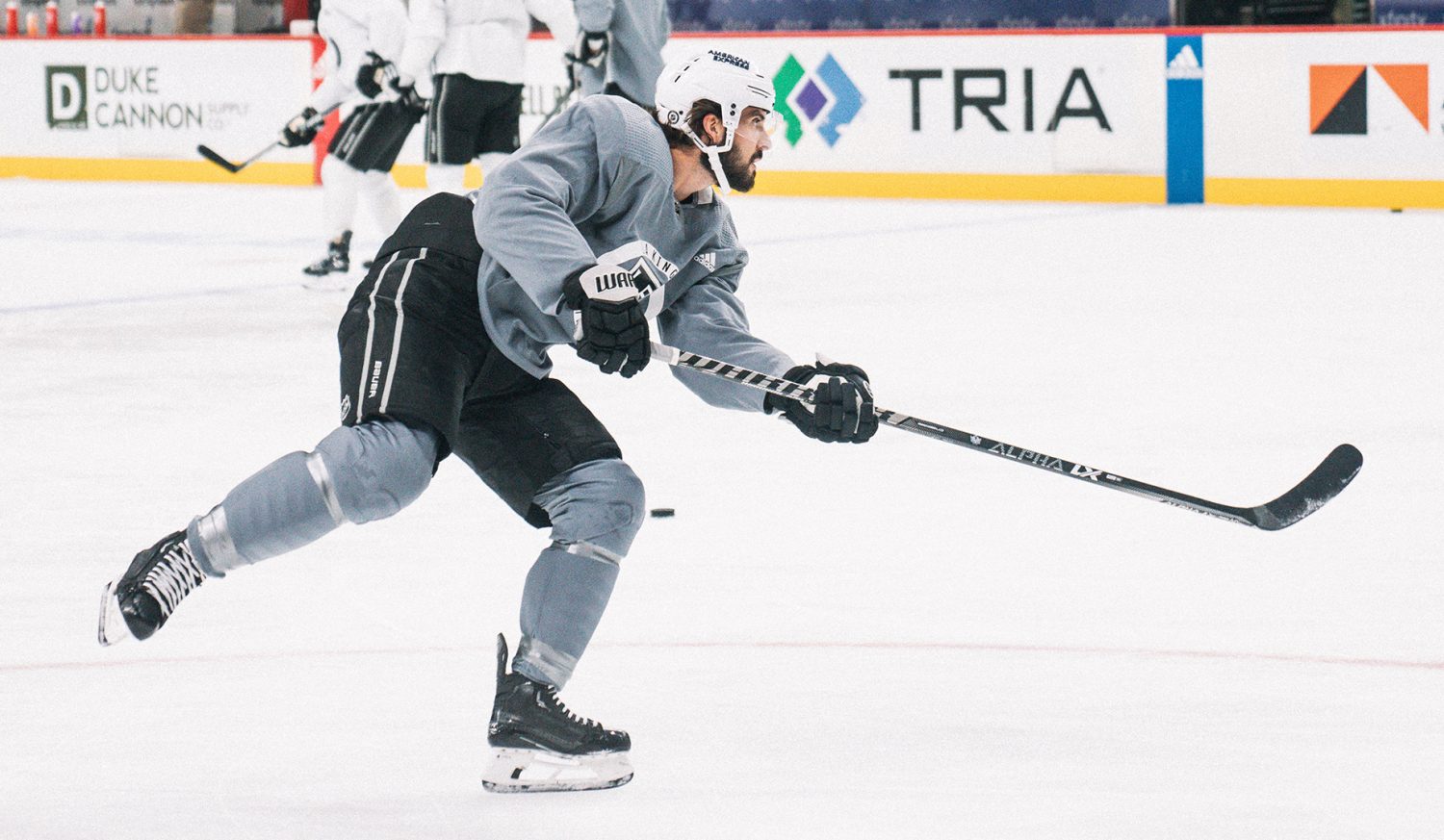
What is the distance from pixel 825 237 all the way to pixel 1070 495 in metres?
5.14

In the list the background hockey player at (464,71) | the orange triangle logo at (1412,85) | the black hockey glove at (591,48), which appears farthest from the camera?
the orange triangle logo at (1412,85)

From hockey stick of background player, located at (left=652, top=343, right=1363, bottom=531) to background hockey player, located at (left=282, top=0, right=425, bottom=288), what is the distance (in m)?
5.04

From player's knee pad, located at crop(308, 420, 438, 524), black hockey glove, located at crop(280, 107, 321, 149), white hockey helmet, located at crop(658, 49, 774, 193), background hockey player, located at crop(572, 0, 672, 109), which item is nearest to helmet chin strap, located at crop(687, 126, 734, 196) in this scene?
white hockey helmet, located at crop(658, 49, 774, 193)

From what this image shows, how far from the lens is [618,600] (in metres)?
3.46

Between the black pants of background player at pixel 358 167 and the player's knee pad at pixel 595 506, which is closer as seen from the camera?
the player's knee pad at pixel 595 506

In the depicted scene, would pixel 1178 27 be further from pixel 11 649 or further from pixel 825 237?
pixel 11 649

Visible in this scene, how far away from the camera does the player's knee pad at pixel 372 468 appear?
2498 mm

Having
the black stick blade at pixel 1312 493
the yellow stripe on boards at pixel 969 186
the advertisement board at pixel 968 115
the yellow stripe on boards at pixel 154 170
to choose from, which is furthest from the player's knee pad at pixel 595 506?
the yellow stripe on boards at pixel 154 170

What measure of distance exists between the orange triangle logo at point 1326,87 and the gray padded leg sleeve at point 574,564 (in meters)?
7.81

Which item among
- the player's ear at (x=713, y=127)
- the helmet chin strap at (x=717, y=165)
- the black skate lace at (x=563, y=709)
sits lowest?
the black skate lace at (x=563, y=709)

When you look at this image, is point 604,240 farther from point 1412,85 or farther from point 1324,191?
point 1324,191

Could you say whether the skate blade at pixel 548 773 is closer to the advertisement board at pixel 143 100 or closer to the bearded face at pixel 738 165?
the bearded face at pixel 738 165

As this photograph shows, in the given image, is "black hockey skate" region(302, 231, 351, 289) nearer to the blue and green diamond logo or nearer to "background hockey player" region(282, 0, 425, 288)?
"background hockey player" region(282, 0, 425, 288)

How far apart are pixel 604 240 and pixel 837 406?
350mm
